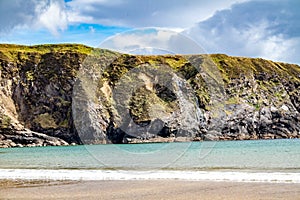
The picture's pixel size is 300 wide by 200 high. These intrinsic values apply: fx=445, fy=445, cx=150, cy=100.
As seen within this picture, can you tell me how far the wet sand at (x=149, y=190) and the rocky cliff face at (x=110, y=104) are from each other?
229 ft

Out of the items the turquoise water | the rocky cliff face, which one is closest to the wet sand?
the turquoise water

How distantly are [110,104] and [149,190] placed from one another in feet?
287

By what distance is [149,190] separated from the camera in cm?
1795

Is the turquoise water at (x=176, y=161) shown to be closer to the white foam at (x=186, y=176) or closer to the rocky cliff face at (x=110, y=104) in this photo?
the white foam at (x=186, y=176)

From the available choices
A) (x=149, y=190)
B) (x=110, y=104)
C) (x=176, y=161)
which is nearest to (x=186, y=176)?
(x=149, y=190)

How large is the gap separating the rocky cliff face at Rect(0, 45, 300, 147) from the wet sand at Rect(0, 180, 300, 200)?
6973cm

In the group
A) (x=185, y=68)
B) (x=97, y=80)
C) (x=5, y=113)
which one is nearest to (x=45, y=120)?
(x=5, y=113)

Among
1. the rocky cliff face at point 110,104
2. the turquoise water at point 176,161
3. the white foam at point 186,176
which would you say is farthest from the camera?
the rocky cliff face at point 110,104

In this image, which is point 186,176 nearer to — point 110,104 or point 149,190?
point 149,190

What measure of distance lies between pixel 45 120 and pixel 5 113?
1014cm

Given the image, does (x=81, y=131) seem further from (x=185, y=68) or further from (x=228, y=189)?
(x=228, y=189)

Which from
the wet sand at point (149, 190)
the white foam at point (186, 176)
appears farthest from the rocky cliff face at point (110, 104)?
the wet sand at point (149, 190)

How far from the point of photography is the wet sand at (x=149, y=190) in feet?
53.0

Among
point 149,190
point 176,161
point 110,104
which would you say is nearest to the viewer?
point 149,190
